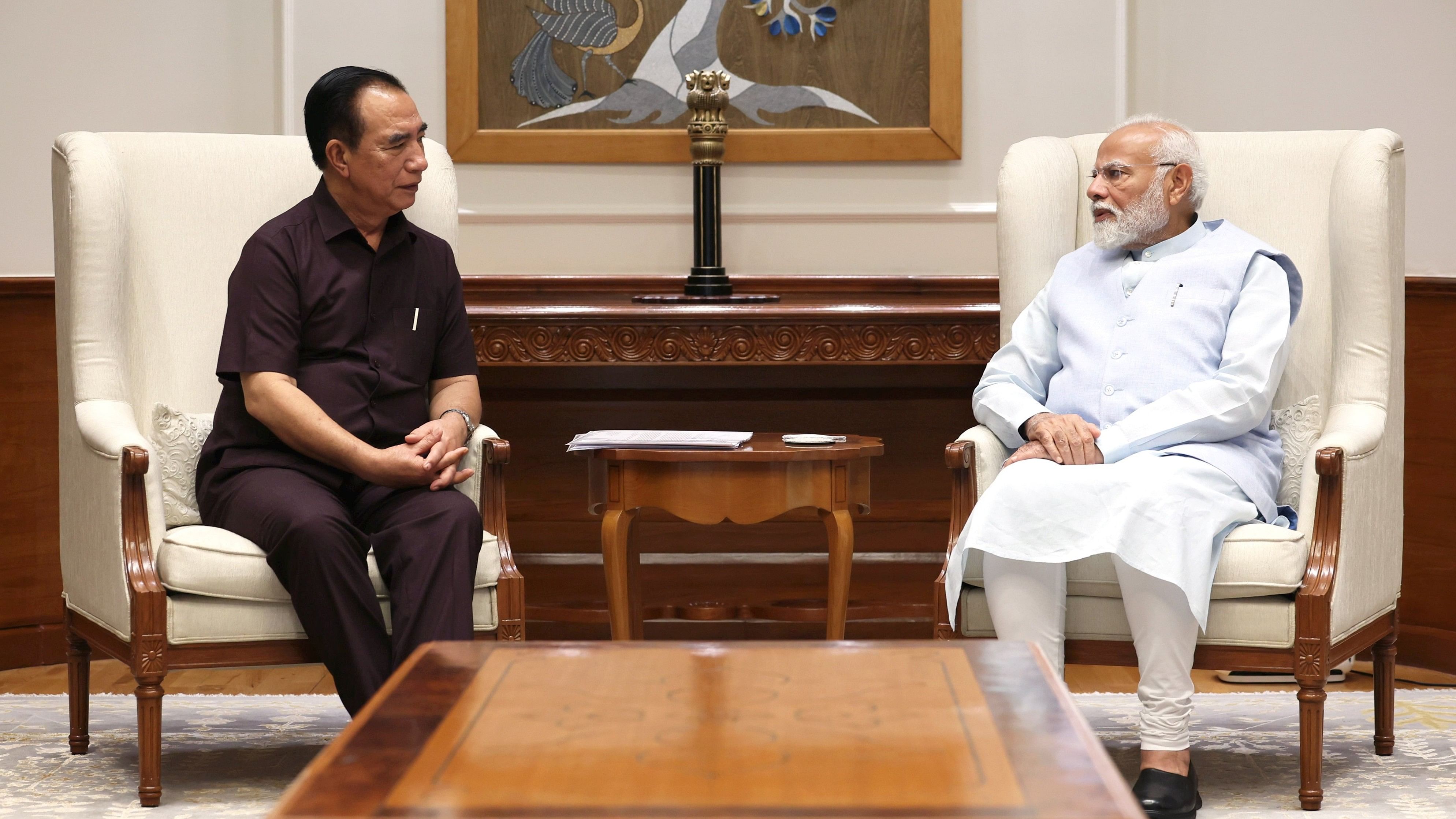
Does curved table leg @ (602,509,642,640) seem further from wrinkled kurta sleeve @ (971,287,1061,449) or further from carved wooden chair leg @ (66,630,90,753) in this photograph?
carved wooden chair leg @ (66,630,90,753)

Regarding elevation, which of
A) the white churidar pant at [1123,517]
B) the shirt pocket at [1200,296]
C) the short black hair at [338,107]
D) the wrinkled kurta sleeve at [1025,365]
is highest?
the short black hair at [338,107]

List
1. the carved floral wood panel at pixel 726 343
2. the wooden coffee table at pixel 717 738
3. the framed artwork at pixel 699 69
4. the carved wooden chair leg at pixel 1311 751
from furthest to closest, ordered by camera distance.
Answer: the framed artwork at pixel 699 69
the carved floral wood panel at pixel 726 343
the carved wooden chair leg at pixel 1311 751
the wooden coffee table at pixel 717 738

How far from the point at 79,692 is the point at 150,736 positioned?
0.51 meters

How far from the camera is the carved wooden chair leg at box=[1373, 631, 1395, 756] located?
3111 millimetres

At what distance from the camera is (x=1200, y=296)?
9.87ft

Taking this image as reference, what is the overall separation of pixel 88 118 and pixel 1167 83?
3.25 metres

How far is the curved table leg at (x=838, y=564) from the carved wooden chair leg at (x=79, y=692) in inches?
63.4

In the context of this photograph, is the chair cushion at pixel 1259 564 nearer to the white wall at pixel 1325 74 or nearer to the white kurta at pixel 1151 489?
the white kurta at pixel 1151 489

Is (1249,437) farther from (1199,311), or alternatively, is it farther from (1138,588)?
(1138,588)

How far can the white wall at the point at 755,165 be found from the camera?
13.9 feet

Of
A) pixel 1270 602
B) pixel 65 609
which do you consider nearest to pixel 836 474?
pixel 1270 602

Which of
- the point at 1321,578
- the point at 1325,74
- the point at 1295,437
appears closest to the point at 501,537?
Result: the point at 1321,578

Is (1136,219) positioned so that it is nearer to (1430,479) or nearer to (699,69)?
(1430,479)

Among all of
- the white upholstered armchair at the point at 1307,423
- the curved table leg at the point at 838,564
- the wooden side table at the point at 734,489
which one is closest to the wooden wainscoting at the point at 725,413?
the white upholstered armchair at the point at 1307,423
